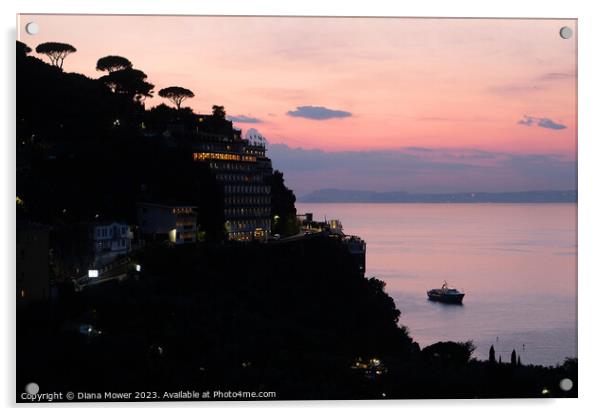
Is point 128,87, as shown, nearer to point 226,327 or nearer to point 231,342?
point 226,327

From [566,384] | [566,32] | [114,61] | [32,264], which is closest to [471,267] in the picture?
[114,61]

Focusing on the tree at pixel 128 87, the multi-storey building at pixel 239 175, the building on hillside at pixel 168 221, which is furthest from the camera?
the tree at pixel 128 87

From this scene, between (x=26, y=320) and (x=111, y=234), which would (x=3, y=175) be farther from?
(x=111, y=234)

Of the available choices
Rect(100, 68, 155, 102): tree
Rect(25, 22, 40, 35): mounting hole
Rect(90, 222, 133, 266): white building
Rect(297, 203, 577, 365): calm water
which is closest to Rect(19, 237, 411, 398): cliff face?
Rect(90, 222, 133, 266): white building

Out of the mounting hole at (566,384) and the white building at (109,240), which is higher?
the white building at (109,240)

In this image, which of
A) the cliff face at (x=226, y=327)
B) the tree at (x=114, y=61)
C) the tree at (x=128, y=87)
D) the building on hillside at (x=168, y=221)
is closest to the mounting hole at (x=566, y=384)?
the cliff face at (x=226, y=327)

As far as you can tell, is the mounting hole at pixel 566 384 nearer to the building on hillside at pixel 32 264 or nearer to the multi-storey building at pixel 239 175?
the building on hillside at pixel 32 264

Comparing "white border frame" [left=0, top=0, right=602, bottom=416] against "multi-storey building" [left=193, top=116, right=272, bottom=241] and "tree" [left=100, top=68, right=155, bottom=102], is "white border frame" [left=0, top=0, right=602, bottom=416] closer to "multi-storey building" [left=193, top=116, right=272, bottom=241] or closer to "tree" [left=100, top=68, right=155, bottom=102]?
"multi-storey building" [left=193, top=116, right=272, bottom=241]
